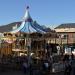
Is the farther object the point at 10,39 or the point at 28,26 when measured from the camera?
the point at 10,39

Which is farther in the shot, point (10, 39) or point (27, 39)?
point (10, 39)

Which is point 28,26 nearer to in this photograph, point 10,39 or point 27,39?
point 27,39

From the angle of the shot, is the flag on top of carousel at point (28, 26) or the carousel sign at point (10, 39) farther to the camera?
the carousel sign at point (10, 39)

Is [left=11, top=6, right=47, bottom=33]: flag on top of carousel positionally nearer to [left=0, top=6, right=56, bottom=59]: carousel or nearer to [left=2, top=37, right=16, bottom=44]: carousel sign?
[left=0, top=6, right=56, bottom=59]: carousel

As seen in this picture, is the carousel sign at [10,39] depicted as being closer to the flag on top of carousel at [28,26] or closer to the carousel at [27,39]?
the carousel at [27,39]

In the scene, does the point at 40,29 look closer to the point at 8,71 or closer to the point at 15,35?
the point at 15,35

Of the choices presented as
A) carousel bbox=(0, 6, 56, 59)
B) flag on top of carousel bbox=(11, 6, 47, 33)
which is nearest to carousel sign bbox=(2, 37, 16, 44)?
carousel bbox=(0, 6, 56, 59)

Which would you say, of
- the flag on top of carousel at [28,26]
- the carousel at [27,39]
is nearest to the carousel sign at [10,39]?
the carousel at [27,39]

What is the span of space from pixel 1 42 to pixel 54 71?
10026mm

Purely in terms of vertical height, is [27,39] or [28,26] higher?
[28,26]

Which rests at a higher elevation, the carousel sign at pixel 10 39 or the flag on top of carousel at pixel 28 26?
the flag on top of carousel at pixel 28 26

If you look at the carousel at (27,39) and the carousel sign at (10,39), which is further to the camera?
the carousel sign at (10,39)

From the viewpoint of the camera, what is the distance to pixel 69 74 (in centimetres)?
2894

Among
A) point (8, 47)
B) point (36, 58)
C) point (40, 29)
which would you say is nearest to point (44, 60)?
point (36, 58)
